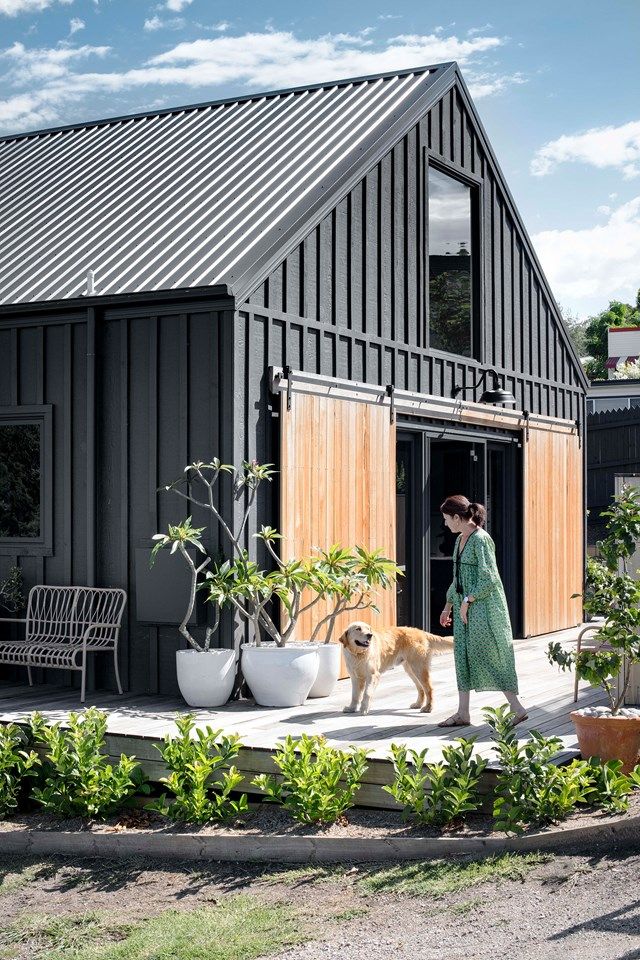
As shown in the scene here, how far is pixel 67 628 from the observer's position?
8734 millimetres

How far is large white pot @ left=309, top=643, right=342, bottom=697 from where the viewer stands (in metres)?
8.30

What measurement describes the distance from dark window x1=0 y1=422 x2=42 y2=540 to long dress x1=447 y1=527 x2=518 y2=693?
11.9ft

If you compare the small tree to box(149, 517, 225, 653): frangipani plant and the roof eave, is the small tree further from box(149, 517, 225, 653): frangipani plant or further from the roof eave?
the roof eave

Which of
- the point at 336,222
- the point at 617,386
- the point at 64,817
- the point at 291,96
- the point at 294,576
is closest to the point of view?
the point at 64,817

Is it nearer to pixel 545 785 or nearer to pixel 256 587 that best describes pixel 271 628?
pixel 256 587

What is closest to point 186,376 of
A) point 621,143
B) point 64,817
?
point 64,817

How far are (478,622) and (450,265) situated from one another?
5.32m

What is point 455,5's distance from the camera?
1304 centimetres

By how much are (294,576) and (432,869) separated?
2927mm

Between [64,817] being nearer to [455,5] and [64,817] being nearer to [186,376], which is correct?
[186,376]

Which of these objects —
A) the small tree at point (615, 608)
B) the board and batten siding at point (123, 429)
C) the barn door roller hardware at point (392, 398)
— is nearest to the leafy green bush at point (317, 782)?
the small tree at point (615, 608)

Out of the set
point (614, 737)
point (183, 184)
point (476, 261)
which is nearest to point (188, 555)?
point (614, 737)

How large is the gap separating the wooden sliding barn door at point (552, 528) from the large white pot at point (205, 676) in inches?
209

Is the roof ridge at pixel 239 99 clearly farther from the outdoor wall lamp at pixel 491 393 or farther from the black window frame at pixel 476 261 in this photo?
the outdoor wall lamp at pixel 491 393
